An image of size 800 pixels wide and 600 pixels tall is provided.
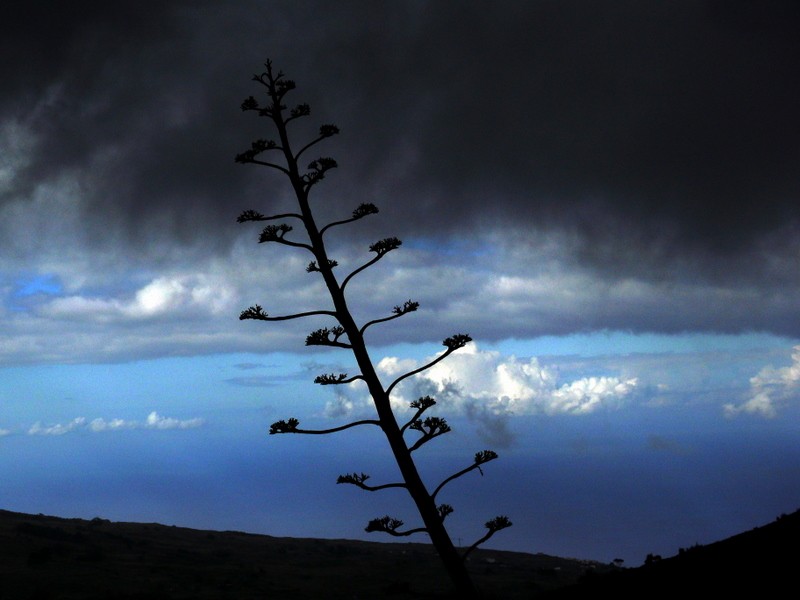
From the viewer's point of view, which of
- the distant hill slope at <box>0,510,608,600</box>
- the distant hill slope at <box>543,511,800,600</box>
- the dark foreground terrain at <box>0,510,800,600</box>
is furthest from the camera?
the distant hill slope at <box>0,510,608,600</box>

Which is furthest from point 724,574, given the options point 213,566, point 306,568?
point 306,568

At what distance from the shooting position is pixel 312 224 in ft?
50.1

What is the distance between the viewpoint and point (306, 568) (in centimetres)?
7194

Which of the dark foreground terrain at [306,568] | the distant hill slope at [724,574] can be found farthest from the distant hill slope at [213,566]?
the distant hill slope at [724,574]

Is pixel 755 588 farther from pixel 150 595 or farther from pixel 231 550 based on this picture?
pixel 231 550

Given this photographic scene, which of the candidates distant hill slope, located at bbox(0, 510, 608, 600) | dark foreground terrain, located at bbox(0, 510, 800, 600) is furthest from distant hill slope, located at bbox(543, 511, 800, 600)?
distant hill slope, located at bbox(0, 510, 608, 600)

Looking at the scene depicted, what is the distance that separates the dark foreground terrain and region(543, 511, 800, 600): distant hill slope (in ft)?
0.11

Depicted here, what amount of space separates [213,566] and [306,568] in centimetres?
962

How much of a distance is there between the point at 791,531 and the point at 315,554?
7603 cm

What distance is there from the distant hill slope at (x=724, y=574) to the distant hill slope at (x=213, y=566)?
23.5 m

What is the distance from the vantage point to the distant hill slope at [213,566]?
5056 cm

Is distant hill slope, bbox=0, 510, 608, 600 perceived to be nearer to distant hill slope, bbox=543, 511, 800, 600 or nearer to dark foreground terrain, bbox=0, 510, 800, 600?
dark foreground terrain, bbox=0, 510, 800, 600

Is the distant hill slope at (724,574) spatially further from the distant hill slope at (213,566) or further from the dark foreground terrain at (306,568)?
the distant hill slope at (213,566)

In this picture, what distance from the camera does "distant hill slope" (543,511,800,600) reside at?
12.3 m
